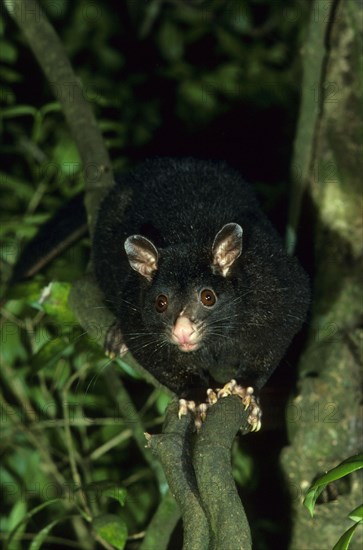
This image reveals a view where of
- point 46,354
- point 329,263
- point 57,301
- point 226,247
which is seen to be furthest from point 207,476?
point 329,263

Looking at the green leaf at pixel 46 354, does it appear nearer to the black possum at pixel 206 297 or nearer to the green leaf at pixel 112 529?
the black possum at pixel 206 297

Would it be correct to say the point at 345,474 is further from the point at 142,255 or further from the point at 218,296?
the point at 142,255

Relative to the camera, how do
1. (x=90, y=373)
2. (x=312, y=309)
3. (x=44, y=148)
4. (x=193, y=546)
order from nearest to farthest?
(x=193, y=546)
(x=312, y=309)
(x=90, y=373)
(x=44, y=148)

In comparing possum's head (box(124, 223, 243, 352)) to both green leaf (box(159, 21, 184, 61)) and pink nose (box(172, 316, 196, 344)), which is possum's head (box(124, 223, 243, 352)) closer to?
pink nose (box(172, 316, 196, 344))

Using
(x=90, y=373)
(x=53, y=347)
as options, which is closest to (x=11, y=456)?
(x=90, y=373)

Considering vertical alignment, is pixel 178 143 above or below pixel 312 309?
above

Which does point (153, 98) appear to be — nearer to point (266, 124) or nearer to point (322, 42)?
point (266, 124)
